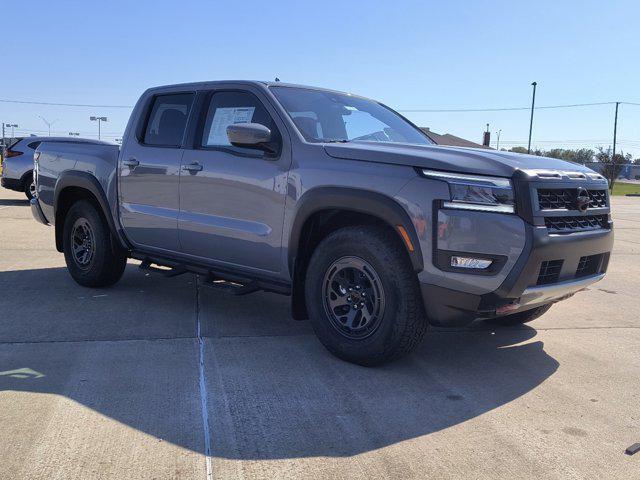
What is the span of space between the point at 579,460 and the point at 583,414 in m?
0.61

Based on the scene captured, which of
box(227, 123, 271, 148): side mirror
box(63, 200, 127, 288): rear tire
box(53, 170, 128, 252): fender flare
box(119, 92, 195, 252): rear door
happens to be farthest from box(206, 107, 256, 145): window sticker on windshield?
box(63, 200, 127, 288): rear tire

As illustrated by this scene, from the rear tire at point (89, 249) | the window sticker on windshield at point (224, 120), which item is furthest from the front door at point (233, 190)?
the rear tire at point (89, 249)

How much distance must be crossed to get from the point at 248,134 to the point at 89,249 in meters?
2.88

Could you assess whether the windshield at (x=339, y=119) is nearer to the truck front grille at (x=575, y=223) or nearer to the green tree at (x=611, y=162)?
the truck front grille at (x=575, y=223)

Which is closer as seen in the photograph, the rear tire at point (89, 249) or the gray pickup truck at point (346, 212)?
the gray pickup truck at point (346, 212)

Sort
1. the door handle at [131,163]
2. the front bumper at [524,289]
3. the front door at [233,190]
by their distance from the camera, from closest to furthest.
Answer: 1. the front bumper at [524,289]
2. the front door at [233,190]
3. the door handle at [131,163]

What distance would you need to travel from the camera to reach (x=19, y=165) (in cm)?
1489

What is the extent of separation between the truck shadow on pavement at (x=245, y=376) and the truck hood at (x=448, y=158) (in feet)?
4.52

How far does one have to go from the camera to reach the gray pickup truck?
3607 mm

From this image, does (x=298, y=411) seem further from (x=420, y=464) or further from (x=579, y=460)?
(x=579, y=460)

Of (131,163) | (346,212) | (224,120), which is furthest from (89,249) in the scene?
(346,212)

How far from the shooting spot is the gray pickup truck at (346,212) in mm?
3607

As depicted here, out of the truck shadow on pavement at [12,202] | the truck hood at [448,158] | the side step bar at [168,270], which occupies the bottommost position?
the truck shadow on pavement at [12,202]

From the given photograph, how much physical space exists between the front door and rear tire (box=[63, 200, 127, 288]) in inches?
51.0
